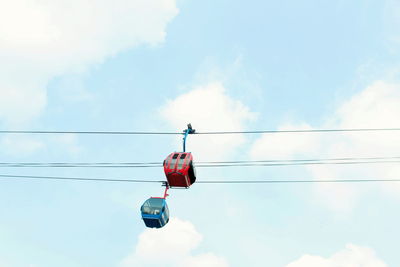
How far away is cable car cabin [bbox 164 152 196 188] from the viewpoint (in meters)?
28.8

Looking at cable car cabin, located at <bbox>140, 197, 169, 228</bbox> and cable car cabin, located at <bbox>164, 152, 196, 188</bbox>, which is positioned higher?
cable car cabin, located at <bbox>164, 152, 196, 188</bbox>

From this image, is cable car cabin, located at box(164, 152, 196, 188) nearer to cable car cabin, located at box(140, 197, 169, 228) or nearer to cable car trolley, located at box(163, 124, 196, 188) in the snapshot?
cable car trolley, located at box(163, 124, 196, 188)

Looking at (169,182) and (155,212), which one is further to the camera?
(169,182)

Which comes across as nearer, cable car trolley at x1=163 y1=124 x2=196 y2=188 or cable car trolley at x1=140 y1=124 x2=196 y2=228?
cable car trolley at x1=140 y1=124 x2=196 y2=228

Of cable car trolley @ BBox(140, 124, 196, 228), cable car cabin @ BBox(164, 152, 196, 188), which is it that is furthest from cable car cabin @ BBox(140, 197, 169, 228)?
cable car cabin @ BBox(164, 152, 196, 188)

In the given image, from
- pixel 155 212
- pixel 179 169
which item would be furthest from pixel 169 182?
pixel 155 212

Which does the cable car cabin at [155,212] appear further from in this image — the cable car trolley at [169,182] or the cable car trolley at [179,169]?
the cable car trolley at [179,169]

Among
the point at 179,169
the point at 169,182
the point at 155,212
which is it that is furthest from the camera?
the point at 169,182

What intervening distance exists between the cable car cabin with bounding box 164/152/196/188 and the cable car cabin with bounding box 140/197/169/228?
5.47 ft

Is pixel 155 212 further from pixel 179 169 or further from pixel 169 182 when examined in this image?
pixel 179 169

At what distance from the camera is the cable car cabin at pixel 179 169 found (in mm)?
28828

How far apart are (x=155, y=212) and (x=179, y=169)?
11.6 feet

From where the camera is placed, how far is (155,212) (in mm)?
28484

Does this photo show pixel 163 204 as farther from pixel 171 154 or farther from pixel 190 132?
pixel 190 132
